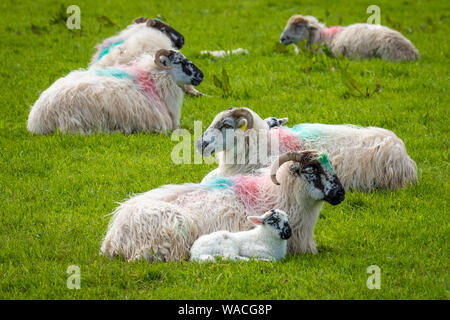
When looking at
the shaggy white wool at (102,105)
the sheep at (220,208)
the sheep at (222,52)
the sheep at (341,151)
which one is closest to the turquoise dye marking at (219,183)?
the sheep at (220,208)

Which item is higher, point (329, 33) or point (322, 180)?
point (329, 33)

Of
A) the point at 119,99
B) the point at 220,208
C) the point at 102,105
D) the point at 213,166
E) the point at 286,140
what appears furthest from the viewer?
the point at 119,99

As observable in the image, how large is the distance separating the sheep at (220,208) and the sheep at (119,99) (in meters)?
3.69

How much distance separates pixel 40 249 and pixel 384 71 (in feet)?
29.1

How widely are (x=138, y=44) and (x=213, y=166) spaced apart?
3522 mm

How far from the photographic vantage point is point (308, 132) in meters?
8.48

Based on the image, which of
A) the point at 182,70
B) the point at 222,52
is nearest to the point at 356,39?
the point at 222,52

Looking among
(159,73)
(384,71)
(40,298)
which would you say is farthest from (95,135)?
(384,71)

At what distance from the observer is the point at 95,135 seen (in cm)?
1022

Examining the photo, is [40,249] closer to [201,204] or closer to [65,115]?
[201,204]

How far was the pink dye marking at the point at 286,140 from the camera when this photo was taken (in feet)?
26.7

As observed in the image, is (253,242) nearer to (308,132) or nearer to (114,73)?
(308,132)

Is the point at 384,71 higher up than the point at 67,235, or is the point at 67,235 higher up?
the point at 384,71
